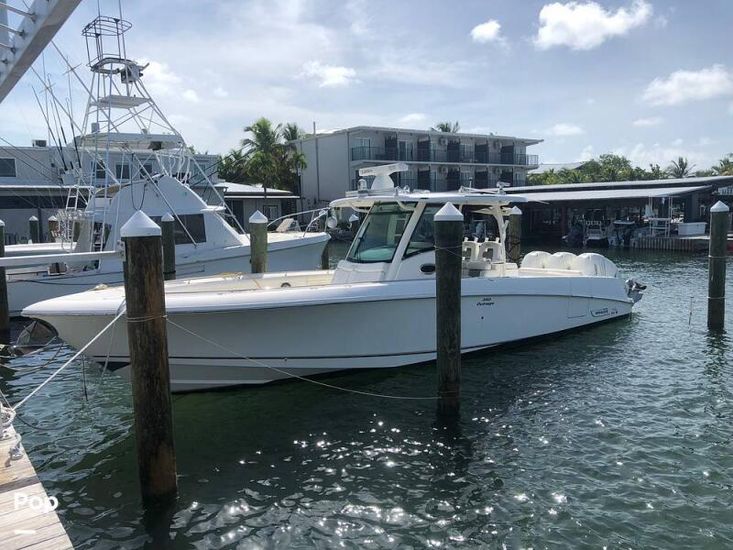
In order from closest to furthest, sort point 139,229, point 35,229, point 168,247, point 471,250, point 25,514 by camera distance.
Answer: point 25,514
point 139,229
point 471,250
point 168,247
point 35,229

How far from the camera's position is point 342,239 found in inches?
1545

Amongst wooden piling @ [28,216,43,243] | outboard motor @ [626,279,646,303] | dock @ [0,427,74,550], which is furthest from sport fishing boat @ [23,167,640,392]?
wooden piling @ [28,216,43,243]

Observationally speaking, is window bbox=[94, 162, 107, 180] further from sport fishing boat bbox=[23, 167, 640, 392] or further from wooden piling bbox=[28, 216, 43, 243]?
sport fishing boat bbox=[23, 167, 640, 392]

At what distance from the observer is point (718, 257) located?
11000 mm

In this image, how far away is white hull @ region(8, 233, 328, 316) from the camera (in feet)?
46.4

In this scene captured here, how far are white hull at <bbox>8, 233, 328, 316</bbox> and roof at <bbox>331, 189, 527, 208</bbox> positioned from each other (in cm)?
683

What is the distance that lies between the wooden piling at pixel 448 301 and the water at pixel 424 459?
0.58 metres

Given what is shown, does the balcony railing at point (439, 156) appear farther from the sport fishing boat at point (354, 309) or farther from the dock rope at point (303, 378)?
the dock rope at point (303, 378)

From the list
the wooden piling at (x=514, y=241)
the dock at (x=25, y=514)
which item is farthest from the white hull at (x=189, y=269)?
the dock at (x=25, y=514)

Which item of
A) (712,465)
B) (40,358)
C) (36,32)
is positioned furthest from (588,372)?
(40,358)

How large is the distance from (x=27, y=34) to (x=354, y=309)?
486 centimetres

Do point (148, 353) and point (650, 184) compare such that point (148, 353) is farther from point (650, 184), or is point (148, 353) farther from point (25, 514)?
point (650, 184)

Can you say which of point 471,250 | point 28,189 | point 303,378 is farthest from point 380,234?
point 28,189

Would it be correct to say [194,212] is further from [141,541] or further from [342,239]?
[342,239]
